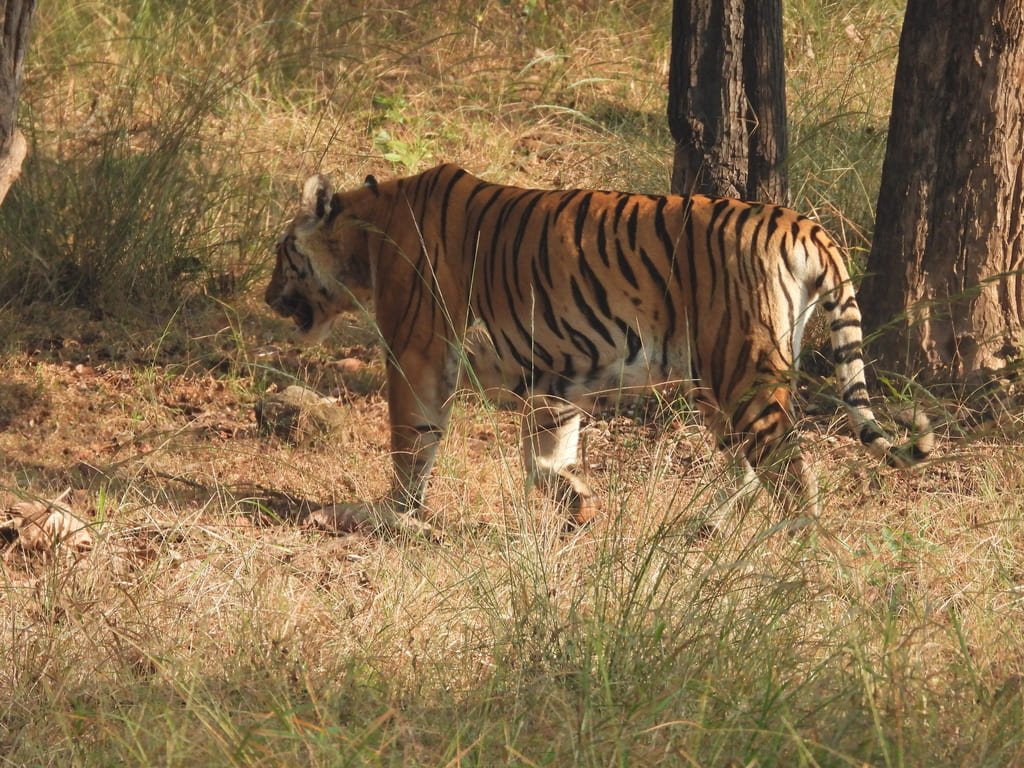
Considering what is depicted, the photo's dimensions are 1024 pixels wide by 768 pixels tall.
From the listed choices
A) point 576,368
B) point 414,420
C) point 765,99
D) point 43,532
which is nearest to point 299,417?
point 414,420

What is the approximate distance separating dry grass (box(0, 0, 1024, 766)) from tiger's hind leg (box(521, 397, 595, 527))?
181mm

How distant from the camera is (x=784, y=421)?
473 centimetres

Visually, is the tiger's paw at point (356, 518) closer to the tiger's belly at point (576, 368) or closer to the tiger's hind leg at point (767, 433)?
the tiger's belly at point (576, 368)

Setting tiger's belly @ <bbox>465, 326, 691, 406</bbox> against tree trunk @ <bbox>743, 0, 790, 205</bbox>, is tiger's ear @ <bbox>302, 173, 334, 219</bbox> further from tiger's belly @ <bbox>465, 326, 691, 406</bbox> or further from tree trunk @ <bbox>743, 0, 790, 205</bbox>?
tree trunk @ <bbox>743, 0, 790, 205</bbox>

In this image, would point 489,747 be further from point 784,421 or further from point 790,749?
point 784,421

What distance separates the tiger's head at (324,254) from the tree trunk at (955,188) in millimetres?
2073

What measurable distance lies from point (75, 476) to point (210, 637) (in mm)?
2174

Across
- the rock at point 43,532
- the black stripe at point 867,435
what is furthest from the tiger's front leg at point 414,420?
the black stripe at point 867,435

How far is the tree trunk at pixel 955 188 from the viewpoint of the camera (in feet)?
19.0

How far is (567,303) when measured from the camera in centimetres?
511

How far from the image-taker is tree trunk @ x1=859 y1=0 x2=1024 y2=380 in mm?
5801

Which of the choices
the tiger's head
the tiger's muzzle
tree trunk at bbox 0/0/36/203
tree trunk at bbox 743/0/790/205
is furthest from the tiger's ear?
tree trunk at bbox 743/0/790/205

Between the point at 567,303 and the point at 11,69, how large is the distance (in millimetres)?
2017

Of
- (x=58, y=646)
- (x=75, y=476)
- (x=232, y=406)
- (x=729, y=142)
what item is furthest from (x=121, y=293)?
(x=58, y=646)
